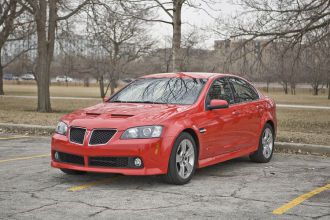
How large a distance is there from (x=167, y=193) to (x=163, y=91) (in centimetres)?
202

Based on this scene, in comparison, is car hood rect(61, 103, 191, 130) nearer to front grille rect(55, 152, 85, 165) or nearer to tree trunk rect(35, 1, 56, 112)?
front grille rect(55, 152, 85, 165)

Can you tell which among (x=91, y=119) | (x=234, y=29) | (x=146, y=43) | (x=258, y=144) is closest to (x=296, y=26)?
(x=234, y=29)

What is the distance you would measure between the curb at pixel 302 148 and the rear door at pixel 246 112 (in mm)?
1882

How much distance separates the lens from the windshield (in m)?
7.61

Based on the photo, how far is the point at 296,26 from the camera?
54.7 ft

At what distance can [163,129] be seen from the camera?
21.4ft

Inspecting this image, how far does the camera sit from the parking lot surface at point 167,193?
5348 mm

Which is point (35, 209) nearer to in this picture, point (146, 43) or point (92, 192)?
point (92, 192)

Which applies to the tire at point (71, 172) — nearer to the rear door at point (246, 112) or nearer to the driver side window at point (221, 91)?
the driver side window at point (221, 91)

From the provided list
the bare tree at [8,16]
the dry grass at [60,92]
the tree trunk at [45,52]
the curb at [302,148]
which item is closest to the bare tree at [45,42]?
the tree trunk at [45,52]

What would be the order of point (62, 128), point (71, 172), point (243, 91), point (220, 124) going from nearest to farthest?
point (62, 128), point (71, 172), point (220, 124), point (243, 91)

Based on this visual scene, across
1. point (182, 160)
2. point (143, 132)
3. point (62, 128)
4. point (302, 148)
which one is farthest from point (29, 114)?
point (143, 132)

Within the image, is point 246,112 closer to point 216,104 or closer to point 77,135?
point 216,104

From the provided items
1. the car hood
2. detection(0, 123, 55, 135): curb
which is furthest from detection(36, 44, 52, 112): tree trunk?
the car hood
